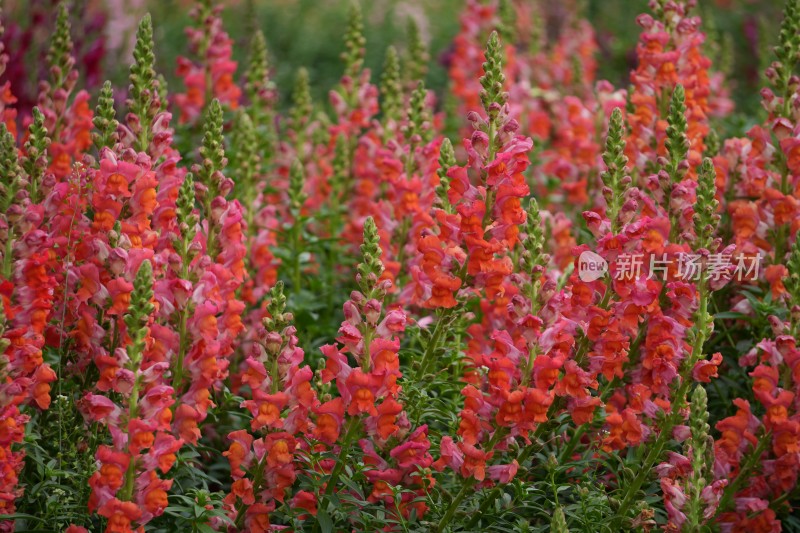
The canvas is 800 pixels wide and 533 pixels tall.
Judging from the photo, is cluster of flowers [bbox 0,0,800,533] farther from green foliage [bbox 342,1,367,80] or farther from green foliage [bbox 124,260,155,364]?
green foliage [bbox 342,1,367,80]

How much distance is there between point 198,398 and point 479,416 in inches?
43.9

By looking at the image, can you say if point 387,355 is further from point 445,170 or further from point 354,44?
point 354,44

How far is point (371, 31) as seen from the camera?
1470cm

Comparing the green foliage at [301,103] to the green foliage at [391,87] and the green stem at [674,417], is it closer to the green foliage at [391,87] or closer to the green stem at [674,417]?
the green foliage at [391,87]

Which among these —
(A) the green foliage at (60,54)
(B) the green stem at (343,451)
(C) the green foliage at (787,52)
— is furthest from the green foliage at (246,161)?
(C) the green foliage at (787,52)

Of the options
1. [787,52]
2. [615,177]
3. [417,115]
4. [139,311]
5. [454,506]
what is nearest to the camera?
[139,311]

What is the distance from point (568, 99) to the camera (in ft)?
22.8

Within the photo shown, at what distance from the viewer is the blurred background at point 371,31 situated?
10.5 m

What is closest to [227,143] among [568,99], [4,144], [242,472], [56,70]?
[56,70]

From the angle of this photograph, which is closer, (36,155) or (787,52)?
(36,155)

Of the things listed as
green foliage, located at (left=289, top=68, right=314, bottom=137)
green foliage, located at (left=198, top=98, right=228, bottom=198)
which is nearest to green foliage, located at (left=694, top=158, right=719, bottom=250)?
green foliage, located at (left=198, top=98, right=228, bottom=198)

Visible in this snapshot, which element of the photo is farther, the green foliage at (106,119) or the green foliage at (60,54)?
the green foliage at (60,54)

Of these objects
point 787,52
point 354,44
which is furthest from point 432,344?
point 354,44

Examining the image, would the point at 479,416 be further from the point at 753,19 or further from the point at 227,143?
the point at 753,19
